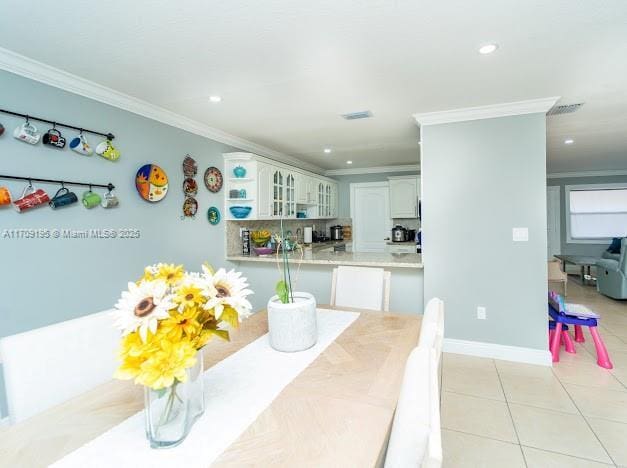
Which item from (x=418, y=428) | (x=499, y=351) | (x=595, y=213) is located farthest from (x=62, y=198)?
(x=595, y=213)

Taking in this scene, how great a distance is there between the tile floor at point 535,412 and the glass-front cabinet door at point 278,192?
263 cm

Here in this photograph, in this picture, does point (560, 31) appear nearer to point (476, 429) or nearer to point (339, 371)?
point (339, 371)

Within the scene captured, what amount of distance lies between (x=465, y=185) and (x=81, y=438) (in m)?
3.22

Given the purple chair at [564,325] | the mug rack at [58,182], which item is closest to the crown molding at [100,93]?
the mug rack at [58,182]

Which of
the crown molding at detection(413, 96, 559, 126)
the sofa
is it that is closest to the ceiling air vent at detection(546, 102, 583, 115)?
the crown molding at detection(413, 96, 559, 126)

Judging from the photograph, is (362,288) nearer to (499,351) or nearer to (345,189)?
(499,351)

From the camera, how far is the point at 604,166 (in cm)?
634

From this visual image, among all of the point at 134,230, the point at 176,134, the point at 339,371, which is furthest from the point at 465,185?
the point at 134,230

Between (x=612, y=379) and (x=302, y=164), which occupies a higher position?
(x=302, y=164)

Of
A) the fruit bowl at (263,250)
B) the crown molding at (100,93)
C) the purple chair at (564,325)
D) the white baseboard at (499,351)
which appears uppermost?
the crown molding at (100,93)

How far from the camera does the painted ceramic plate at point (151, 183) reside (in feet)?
9.00

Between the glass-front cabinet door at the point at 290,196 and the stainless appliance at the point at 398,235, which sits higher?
the glass-front cabinet door at the point at 290,196

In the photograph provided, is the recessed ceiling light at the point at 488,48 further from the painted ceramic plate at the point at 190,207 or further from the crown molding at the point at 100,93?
the painted ceramic plate at the point at 190,207

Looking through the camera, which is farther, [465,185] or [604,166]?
[604,166]
